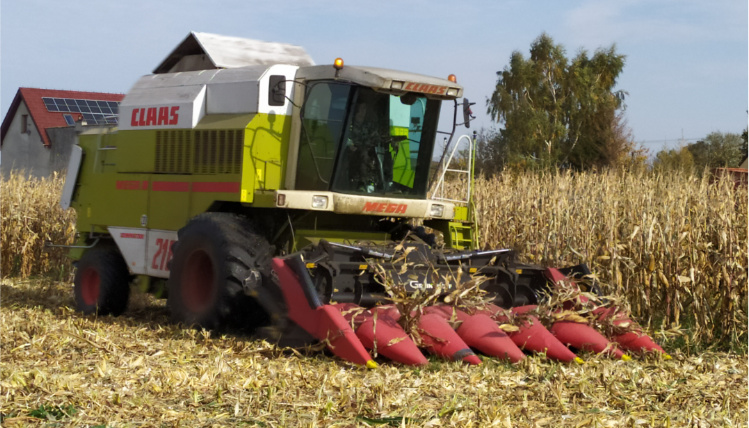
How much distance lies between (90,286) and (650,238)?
234 inches

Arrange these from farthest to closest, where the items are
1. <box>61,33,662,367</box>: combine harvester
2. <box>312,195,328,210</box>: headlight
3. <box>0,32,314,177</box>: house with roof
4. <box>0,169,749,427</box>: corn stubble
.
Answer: <box>0,32,314,177</box>: house with roof, <box>312,195,328,210</box>: headlight, <box>61,33,662,367</box>: combine harvester, <box>0,169,749,427</box>: corn stubble

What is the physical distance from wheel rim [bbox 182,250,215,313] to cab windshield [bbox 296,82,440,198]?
1129 millimetres

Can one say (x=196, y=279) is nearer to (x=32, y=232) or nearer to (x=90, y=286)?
(x=90, y=286)

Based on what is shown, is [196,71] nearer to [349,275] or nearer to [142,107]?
[142,107]

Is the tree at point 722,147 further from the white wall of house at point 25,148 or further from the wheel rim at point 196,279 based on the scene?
the wheel rim at point 196,279

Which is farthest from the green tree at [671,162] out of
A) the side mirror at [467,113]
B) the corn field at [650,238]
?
the side mirror at [467,113]

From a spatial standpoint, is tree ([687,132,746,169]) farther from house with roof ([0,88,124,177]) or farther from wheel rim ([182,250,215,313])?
wheel rim ([182,250,215,313])

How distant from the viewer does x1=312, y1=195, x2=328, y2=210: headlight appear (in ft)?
26.1

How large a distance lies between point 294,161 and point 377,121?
0.87 metres

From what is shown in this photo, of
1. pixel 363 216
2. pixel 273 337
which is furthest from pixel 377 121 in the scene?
pixel 273 337

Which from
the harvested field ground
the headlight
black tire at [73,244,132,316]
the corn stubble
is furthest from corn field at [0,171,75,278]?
the headlight

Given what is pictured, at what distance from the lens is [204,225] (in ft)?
26.2

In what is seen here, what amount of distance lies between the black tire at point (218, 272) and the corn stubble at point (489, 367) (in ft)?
0.78

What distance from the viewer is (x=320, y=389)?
208 inches
